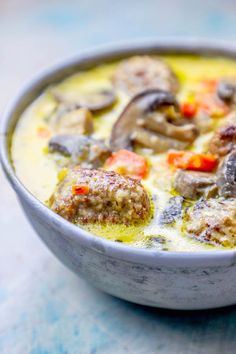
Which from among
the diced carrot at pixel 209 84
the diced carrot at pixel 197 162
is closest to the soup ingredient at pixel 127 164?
the diced carrot at pixel 197 162

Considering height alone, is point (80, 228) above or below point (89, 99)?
below

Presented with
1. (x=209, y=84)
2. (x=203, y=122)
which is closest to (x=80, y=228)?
(x=203, y=122)

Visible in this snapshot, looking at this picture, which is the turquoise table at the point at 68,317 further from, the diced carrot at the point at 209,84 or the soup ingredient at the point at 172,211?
the diced carrot at the point at 209,84

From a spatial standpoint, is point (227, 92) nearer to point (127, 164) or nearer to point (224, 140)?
point (224, 140)

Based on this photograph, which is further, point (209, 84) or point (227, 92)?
point (209, 84)

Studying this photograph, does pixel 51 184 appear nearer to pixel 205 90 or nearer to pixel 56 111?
pixel 56 111
